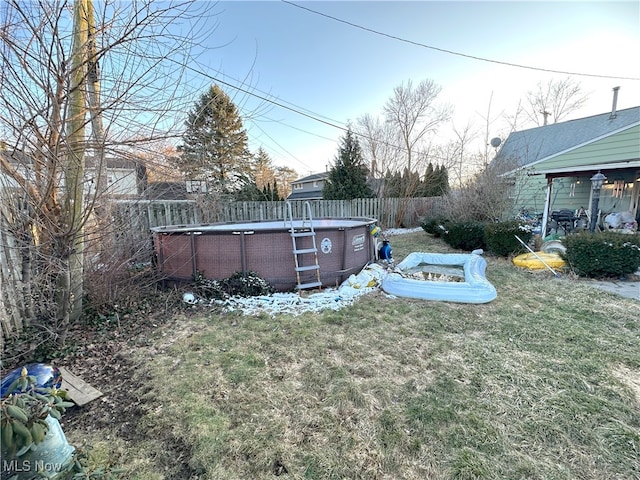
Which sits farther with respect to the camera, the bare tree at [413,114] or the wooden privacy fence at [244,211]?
the bare tree at [413,114]

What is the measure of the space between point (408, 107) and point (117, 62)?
20.7m

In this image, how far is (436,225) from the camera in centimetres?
986

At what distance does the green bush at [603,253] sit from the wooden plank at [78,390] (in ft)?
24.3

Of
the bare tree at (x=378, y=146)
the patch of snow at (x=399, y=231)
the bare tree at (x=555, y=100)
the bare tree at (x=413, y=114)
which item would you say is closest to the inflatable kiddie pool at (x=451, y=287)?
the patch of snow at (x=399, y=231)

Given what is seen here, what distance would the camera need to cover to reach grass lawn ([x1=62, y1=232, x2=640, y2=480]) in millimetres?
1632

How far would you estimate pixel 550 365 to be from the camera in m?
2.58

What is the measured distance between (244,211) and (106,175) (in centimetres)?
645

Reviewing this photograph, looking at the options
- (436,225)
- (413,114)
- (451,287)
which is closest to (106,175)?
(451,287)

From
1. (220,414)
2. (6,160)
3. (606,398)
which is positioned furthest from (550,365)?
(6,160)

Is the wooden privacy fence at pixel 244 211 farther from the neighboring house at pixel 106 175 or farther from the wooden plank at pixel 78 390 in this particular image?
the wooden plank at pixel 78 390

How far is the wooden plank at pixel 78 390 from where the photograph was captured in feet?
7.07

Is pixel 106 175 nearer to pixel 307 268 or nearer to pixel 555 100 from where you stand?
pixel 307 268

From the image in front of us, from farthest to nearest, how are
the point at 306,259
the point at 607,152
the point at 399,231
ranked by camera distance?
the point at 399,231 < the point at 607,152 < the point at 306,259

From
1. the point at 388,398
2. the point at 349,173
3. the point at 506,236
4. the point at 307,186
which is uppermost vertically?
the point at 307,186
